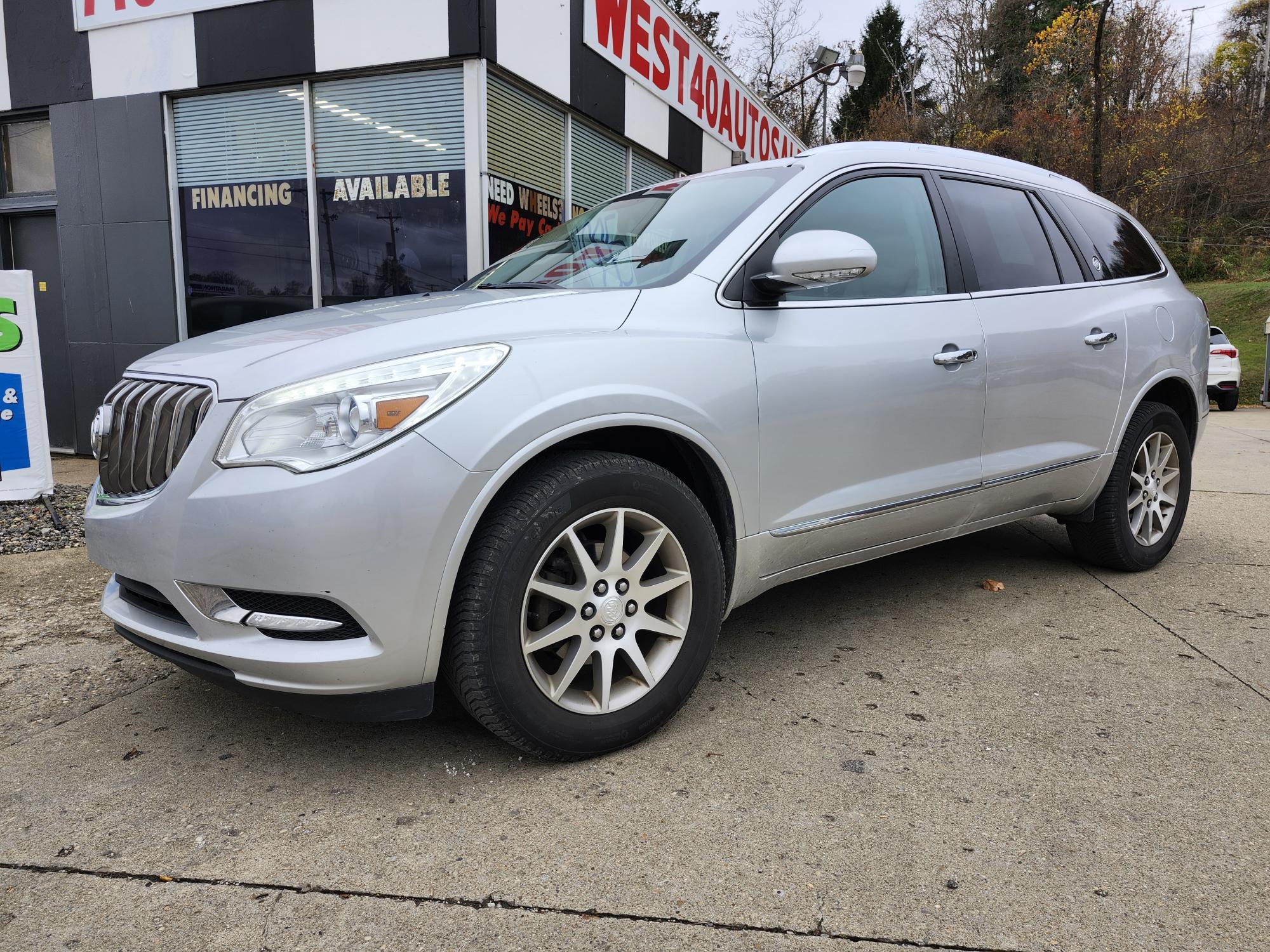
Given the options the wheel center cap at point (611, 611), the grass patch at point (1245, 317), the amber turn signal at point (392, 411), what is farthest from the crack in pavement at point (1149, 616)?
the grass patch at point (1245, 317)

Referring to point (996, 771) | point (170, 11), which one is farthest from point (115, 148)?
point (996, 771)

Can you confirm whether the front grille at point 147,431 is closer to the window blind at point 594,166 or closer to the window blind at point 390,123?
the window blind at point 390,123

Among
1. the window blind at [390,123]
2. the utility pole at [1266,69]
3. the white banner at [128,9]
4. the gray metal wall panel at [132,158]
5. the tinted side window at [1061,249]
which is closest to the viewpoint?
the tinted side window at [1061,249]

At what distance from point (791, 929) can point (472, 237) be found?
18.8ft

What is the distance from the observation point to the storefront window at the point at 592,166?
8.12 m

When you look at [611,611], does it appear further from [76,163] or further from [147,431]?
[76,163]

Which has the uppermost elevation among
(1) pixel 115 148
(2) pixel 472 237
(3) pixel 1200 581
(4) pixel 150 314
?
(1) pixel 115 148

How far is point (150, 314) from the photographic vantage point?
7512mm

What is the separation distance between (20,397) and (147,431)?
3890 mm

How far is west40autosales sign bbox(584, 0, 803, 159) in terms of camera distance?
8.00m

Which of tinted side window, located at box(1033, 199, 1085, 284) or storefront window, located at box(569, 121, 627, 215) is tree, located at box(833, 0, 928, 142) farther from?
tinted side window, located at box(1033, 199, 1085, 284)

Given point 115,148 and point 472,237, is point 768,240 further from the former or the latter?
point 115,148

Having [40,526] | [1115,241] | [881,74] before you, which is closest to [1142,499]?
[1115,241]

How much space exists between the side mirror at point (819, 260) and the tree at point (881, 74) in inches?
1686
